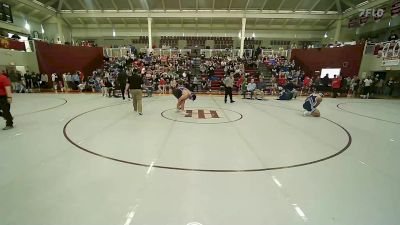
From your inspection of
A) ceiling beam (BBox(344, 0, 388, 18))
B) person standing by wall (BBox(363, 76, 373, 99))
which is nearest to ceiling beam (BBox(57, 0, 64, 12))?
person standing by wall (BBox(363, 76, 373, 99))

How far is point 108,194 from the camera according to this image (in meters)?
2.78

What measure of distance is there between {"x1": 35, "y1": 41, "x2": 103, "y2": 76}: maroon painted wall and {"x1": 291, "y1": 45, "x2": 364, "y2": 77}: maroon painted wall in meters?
17.7

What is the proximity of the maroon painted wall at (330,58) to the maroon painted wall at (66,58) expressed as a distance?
58.2 feet

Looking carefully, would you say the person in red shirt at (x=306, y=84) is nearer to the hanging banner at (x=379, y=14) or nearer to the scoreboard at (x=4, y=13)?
the hanging banner at (x=379, y=14)

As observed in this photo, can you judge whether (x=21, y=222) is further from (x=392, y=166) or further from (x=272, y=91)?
(x=272, y=91)

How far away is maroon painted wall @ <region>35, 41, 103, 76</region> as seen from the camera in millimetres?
17359

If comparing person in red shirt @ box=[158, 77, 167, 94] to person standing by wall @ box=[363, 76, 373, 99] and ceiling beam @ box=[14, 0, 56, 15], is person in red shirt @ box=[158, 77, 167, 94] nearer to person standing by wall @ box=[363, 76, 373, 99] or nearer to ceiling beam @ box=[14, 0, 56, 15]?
person standing by wall @ box=[363, 76, 373, 99]

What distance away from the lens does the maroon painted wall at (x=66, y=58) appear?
1736 centimetres

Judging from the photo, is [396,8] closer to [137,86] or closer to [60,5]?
[137,86]

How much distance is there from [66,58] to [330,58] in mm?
21442

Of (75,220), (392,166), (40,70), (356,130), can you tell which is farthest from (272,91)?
(40,70)

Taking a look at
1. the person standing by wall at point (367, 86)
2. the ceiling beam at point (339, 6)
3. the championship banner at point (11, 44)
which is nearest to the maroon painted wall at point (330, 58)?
the person standing by wall at point (367, 86)

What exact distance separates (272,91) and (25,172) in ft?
48.4

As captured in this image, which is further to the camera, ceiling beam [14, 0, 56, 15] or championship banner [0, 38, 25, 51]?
ceiling beam [14, 0, 56, 15]
